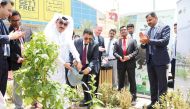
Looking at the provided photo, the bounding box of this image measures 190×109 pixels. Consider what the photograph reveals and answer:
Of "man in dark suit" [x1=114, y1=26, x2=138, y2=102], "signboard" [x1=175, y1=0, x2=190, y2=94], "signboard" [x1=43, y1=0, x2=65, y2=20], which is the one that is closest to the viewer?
"signboard" [x1=175, y1=0, x2=190, y2=94]

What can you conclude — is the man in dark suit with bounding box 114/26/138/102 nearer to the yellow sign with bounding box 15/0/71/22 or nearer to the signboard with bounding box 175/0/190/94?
the signboard with bounding box 175/0/190/94

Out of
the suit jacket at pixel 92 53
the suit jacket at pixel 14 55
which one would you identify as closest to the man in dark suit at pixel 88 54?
the suit jacket at pixel 92 53

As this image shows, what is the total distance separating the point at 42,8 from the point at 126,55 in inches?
282

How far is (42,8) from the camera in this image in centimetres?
1346

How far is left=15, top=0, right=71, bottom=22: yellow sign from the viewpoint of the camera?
12924 millimetres

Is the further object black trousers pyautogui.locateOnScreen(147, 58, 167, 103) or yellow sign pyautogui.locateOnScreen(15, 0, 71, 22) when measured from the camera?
yellow sign pyautogui.locateOnScreen(15, 0, 71, 22)

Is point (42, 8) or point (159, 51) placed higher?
point (42, 8)

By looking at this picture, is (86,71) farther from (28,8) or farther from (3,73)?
(28,8)

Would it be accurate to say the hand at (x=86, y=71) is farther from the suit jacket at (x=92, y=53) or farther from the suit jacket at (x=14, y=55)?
the suit jacket at (x=14, y=55)

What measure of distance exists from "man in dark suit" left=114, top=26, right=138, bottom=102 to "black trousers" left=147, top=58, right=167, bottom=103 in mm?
1076

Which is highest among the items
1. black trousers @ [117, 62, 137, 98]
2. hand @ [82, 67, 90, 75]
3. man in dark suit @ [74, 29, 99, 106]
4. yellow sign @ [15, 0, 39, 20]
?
yellow sign @ [15, 0, 39, 20]

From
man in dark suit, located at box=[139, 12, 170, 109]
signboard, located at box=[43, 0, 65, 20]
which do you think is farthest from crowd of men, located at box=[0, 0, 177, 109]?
signboard, located at box=[43, 0, 65, 20]

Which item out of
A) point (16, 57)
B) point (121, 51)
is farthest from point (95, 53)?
point (16, 57)

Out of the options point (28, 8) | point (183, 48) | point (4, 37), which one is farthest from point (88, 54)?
point (28, 8)
